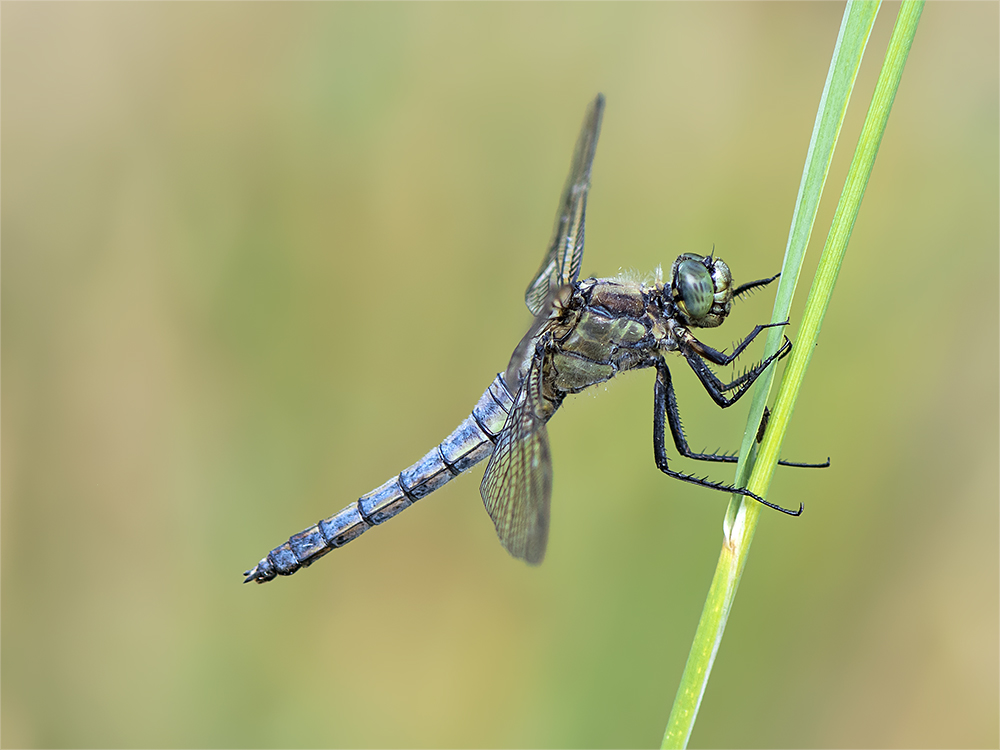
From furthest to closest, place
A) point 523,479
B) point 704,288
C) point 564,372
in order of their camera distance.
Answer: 1. point 564,372
2. point 704,288
3. point 523,479

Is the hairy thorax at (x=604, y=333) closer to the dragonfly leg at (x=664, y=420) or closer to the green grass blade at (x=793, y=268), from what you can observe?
the dragonfly leg at (x=664, y=420)

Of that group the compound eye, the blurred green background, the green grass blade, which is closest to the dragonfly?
the compound eye

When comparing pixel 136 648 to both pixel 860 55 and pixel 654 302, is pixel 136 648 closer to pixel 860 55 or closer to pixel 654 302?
pixel 654 302

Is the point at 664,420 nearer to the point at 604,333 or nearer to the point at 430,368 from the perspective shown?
the point at 604,333

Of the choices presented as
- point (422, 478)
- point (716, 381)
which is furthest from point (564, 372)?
point (422, 478)

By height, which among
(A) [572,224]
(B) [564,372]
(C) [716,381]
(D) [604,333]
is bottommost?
(C) [716,381]

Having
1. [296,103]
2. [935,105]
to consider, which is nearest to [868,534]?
[935,105]
